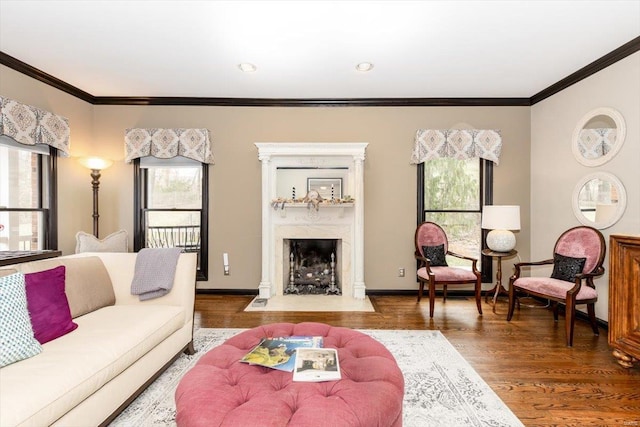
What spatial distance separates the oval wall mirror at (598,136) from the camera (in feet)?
10.6

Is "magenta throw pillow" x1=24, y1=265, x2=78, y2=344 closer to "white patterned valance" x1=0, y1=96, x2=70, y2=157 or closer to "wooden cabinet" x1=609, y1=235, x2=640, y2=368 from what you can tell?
"white patterned valance" x1=0, y1=96, x2=70, y2=157

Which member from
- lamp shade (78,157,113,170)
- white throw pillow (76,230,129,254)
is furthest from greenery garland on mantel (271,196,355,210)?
lamp shade (78,157,113,170)

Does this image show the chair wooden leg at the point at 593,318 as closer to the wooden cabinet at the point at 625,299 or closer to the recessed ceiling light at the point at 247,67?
the wooden cabinet at the point at 625,299

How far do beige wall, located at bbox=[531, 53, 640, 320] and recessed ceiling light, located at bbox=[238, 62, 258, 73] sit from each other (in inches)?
144

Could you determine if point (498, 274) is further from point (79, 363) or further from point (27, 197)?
point (27, 197)

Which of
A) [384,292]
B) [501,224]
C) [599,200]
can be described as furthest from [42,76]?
[599,200]

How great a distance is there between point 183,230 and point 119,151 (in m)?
Answer: 1.42

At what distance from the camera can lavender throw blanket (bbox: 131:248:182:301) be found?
2.54 m

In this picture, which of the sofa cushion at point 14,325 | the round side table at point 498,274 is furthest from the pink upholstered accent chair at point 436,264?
the sofa cushion at point 14,325

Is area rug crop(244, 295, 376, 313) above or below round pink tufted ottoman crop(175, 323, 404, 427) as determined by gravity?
below

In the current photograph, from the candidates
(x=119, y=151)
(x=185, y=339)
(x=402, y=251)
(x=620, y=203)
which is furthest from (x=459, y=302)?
(x=119, y=151)

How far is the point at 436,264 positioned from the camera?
13.5ft

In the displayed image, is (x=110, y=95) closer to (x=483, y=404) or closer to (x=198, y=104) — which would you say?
(x=198, y=104)

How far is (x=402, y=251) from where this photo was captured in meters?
4.54
